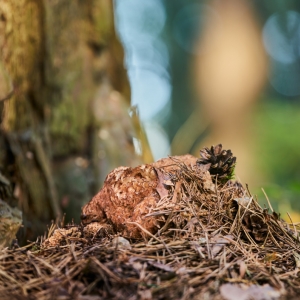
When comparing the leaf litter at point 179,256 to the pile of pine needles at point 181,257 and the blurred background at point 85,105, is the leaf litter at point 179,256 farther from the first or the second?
the blurred background at point 85,105

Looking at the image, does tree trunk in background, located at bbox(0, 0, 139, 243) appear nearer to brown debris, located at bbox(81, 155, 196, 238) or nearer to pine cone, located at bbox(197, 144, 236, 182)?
brown debris, located at bbox(81, 155, 196, 238)

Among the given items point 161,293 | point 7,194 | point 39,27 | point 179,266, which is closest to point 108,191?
point 179,266

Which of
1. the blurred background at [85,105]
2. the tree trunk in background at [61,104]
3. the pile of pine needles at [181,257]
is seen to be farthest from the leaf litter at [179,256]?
the tree trunk in background at [61,104]

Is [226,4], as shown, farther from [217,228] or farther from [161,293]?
[161,293]

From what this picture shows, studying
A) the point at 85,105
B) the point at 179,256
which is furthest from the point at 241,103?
the point at 179,256

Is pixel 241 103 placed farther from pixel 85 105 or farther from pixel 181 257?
pixel 181 257
